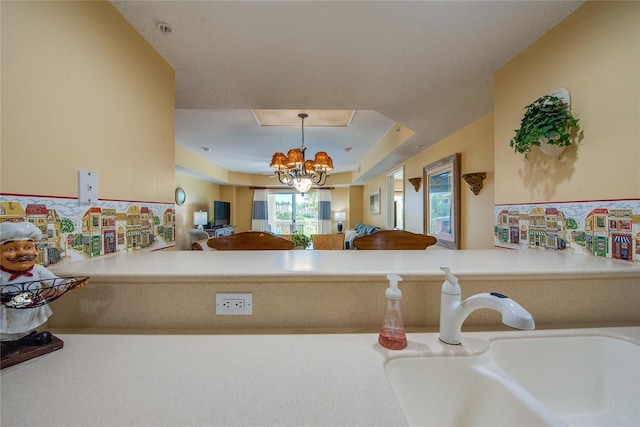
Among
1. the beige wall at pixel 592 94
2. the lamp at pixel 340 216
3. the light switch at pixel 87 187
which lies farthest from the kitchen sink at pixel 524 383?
the lamp at pixel 340 216

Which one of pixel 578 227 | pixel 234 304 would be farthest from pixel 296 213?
pixel 234 304

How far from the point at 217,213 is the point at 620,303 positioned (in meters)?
7.44

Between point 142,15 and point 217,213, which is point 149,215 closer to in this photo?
point 142,15

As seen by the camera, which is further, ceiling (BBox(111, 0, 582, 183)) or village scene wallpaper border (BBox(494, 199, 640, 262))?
ceiling (BBox(111, 0, 582, 183))

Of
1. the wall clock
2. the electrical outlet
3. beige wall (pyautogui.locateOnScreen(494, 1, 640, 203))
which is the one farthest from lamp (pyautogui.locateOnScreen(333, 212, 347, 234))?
the electrical outlet

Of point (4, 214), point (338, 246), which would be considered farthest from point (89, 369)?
point (338, 246)

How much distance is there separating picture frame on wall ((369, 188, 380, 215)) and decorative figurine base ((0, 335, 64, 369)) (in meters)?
5.70

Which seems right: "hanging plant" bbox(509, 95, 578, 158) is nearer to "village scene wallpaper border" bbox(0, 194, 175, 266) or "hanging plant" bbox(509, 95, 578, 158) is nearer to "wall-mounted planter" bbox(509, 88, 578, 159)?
"wall-mounted planter" bbox(509, 88, 578, 159)

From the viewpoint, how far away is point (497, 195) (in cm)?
177

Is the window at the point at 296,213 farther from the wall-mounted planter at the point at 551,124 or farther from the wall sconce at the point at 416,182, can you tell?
the wall-mounted planter at the point at 551,124

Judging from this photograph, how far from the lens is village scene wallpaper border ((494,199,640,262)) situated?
102 cm

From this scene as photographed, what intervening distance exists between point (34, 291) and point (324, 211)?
304 inches

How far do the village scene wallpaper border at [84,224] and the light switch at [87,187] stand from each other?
2 centimetres

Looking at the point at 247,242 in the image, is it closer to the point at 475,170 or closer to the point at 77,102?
the point at 77,102
